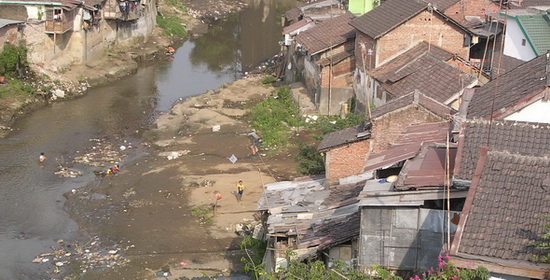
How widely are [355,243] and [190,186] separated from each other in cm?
1401

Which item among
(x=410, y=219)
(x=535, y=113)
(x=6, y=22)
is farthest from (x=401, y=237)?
(x=6, y=22)

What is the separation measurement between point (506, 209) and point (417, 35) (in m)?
22.2

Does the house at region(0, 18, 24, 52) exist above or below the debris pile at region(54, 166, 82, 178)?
above

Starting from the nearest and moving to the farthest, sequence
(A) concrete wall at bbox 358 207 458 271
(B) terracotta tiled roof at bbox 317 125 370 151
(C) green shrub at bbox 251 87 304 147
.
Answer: (A) concrete wall at bbox 358 207 458 271
(B) terracotta tiled roof at bbox 317 125 370 151
(C) green shrub at bbox 251 87 304 147

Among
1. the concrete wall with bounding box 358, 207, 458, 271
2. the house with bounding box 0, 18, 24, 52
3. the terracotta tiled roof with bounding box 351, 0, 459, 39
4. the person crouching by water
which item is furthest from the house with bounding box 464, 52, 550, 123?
the house with bounding box 0, 18, 24, 52

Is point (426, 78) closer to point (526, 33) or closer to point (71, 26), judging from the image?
point (526, 33)

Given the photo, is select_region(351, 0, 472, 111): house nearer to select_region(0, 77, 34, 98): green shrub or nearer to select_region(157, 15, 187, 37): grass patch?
select_region(0, 77, 34, 98): green shrub

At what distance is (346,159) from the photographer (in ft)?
73.8

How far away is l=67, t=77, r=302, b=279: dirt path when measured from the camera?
23.4 m

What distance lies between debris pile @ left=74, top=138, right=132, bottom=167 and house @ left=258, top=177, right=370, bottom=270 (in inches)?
507

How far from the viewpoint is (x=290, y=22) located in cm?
4822

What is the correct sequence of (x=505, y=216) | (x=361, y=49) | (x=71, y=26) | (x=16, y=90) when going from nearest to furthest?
(x=505, y=216), (x=361, y=49), (x=16, y=90), (x=71, y=26)

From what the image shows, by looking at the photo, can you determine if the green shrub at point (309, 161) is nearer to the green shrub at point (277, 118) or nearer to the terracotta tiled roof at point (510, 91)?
the green shrub at point (277, 118)

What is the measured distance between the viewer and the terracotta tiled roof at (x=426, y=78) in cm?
2712
